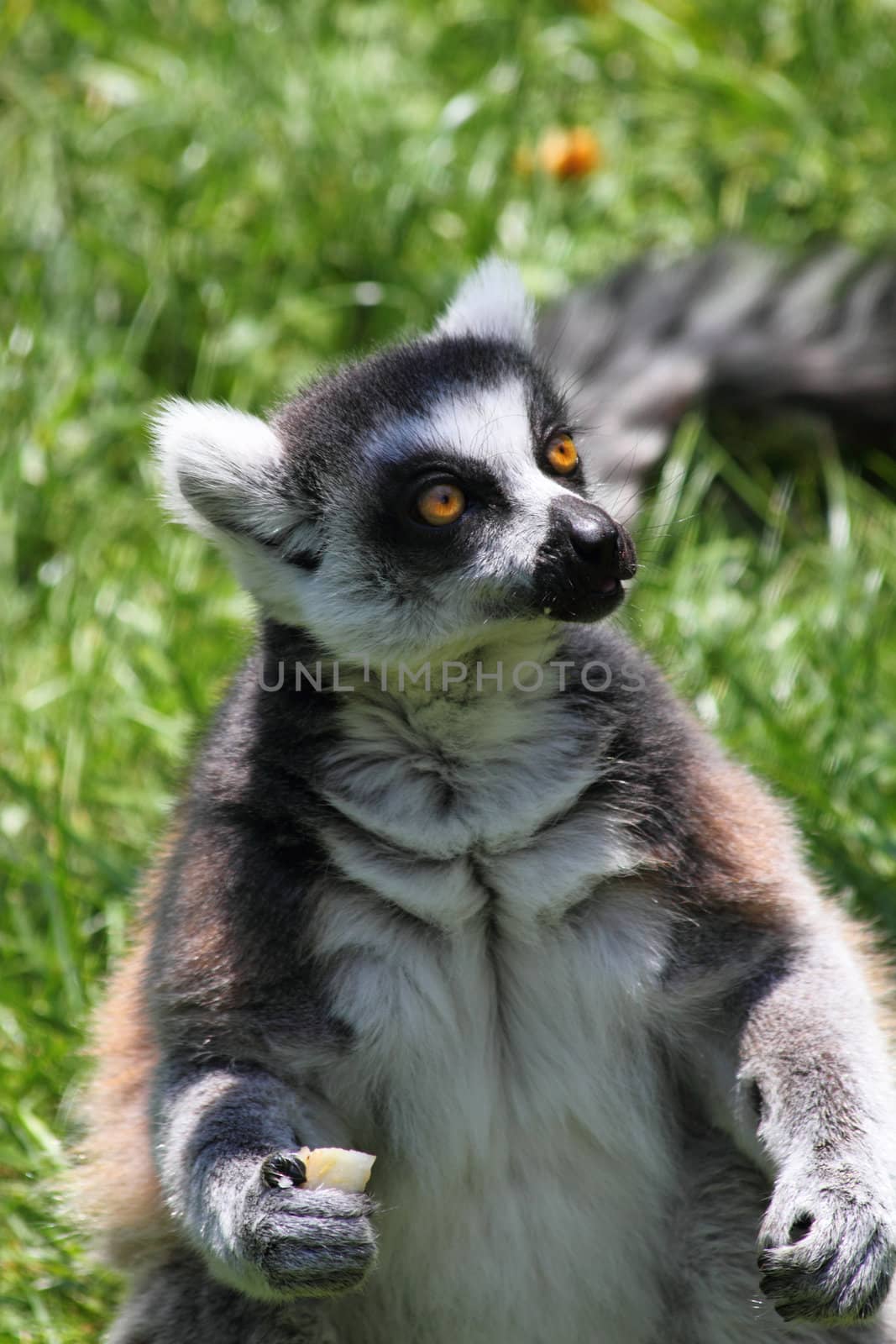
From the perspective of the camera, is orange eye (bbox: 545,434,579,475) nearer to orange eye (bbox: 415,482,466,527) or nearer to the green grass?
orange eye (bbox: 415,482,466,527)

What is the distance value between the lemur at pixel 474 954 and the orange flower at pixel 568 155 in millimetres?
3469

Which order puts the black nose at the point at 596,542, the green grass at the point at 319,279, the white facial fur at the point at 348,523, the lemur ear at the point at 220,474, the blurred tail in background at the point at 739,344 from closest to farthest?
the black nose at the point at 596,542 < the white facial fur at the point at 348,523 < the lemur ear at the point at 220,474 < the green grass at the point at 319,279 < the blurred tail in background at the point at 739,344

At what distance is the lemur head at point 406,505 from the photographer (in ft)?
9.86

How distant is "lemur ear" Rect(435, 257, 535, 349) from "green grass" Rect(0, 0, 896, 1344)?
40.5 inches

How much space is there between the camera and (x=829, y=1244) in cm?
274

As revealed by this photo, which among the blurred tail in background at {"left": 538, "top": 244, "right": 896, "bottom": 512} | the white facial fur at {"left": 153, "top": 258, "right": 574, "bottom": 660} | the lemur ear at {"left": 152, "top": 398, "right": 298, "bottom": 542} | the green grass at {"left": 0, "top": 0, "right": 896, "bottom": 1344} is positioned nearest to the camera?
the white facial fur at {"left": 153, "top": 258, "right": 574, "bottom": 660}

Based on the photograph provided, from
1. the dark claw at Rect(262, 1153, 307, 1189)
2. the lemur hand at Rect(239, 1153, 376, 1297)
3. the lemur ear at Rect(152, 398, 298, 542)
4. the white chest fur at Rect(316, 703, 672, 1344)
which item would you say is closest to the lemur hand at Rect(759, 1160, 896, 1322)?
the white chest fur at Rect(316, 703, 672, 1344)

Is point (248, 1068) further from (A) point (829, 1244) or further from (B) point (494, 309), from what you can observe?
(B) point (494, 309)

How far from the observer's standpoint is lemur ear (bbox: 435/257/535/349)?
12.2ft

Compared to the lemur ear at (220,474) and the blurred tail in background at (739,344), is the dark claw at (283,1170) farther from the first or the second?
the blurred tail in background at (739,344)

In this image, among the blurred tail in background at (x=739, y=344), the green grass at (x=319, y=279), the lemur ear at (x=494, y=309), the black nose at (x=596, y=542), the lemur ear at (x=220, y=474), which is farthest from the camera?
the blurred tail in background at (x=739, y=344)

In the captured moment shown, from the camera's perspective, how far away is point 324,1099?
300cm

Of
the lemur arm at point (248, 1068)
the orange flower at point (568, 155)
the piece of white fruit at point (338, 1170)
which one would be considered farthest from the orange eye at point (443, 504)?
the orange flower at point (568, 155)

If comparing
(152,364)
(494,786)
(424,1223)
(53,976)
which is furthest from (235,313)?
(424,1223)
